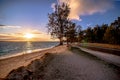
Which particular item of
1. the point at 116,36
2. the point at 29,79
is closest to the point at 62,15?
the point at 116,36

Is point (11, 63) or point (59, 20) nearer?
point (11, 63)

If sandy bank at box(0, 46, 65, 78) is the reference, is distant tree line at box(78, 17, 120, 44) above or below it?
→ above

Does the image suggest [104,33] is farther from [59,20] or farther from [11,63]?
[11,63]

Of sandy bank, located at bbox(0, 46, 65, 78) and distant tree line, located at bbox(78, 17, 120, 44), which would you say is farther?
distant tree line, located at bbox(78, 17, 120, 44)

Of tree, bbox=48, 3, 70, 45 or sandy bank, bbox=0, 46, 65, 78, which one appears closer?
sandy bank, bbox=0, 46, 65, 78

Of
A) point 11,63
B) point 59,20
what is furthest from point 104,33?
point 11,63

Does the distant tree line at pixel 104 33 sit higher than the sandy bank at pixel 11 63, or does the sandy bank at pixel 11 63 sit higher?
the distant tree line at pixel 104 33

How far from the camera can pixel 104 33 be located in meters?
57.4

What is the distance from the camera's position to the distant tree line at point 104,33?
45084 millimetres

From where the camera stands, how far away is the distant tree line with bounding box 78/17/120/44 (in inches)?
1775

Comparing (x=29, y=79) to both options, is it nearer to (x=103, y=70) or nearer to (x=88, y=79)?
(x=88, y=79)

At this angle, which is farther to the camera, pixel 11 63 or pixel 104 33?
pixel 104 33

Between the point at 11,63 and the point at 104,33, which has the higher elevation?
the point at 104,33

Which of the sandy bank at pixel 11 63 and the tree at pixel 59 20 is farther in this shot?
the tree at pixel 59 20
